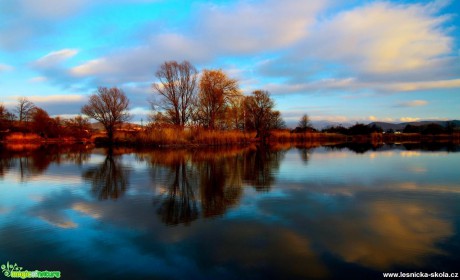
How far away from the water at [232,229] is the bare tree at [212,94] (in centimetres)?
3168

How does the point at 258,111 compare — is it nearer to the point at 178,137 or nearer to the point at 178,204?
the point at 178,137

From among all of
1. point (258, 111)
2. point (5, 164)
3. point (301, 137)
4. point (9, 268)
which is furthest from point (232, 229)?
point (301, 137)

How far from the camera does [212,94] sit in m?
41.5

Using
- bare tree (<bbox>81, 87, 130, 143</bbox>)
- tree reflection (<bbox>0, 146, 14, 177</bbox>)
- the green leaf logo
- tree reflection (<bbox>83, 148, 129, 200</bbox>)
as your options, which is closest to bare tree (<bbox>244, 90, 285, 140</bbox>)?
bare tree (<bbox>81, 87, 130, 143</bbox>)

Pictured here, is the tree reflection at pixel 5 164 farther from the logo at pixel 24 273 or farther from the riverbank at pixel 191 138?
the riverbank at pixel 191 138

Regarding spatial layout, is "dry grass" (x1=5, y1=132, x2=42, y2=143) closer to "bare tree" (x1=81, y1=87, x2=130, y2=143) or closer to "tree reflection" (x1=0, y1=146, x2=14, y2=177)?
"bare tree" (x1=81, y1=87, x2=130, y2=143)

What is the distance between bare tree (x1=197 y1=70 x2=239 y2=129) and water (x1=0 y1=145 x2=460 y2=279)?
3168cm

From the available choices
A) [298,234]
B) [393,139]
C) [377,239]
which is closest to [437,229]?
[377,239]

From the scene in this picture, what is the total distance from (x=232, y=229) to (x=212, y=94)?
36726 millimetres

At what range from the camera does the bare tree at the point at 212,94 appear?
41344 millimetres

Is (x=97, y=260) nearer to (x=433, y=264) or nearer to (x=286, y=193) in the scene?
(x=433, y=264)

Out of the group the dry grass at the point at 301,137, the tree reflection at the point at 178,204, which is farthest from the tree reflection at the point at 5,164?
the dry grass at the point at 301,137

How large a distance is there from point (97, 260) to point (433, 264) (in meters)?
4.67

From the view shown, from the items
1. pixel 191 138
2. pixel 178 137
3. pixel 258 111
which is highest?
pixel 258 111
